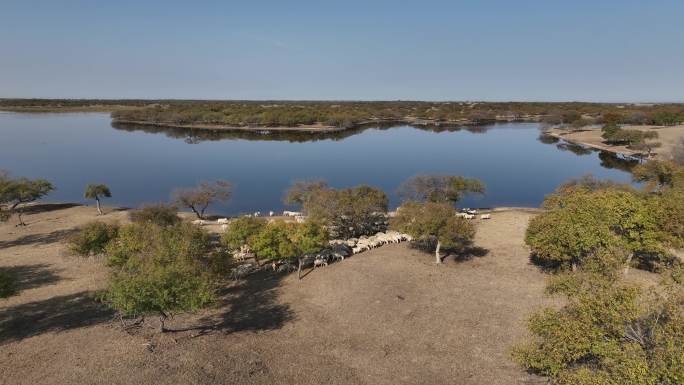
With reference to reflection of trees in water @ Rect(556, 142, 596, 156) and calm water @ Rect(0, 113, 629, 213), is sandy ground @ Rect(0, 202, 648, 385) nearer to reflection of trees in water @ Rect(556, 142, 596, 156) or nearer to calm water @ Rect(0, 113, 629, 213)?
calm water @ Rect(0, 113, 629, 213)

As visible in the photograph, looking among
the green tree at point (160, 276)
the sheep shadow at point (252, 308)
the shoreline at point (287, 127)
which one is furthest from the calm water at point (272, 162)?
the green tree at point (160, 276)

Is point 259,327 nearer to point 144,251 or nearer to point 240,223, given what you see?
point 144,251

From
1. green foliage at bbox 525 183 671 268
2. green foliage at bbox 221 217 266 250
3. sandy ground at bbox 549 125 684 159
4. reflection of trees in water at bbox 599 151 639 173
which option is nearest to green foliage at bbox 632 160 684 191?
green foliage at bbox 525 183 671 268

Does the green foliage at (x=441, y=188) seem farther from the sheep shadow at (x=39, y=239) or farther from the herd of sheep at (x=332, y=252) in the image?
the sheep shadow at (x=39, y=239)

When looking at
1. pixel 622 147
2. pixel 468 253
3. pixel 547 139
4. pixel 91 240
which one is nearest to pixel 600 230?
pixel 468 253

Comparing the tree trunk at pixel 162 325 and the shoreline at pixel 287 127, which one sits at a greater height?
the shoreline at pixel 287 127

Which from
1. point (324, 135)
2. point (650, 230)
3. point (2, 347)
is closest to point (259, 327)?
point (2, 347)
